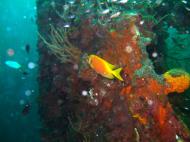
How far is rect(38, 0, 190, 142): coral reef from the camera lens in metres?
4.61

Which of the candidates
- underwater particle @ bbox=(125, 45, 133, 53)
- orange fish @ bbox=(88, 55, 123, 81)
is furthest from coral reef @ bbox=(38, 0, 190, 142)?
orange fish @ bbox=(88, 55, 123, 81)

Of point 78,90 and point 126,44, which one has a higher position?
point 126,44

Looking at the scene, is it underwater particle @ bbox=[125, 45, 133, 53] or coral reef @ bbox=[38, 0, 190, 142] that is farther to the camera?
underwater particle @ bbox=[125, 45, 133, 53]

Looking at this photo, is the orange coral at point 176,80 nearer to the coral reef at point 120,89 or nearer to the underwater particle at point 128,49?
the coral reef at point 120,89

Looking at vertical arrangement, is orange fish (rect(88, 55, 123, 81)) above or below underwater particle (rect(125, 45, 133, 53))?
above

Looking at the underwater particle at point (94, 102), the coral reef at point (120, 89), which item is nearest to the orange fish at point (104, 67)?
the coral reef at point (120, 89)

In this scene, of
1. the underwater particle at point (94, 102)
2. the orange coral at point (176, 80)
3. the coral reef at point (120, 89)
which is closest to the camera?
the coral reef at point (120, 89)

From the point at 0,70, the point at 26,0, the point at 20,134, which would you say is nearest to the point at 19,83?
the point at 0,70

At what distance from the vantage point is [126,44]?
16.6 ft

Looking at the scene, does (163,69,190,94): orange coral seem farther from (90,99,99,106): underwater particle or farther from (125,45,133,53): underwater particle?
(90,99,99,106): underwater particle

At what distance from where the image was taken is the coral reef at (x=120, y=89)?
4.61 meters

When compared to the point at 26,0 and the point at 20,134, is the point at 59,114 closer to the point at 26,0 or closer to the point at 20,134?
the point at 20,134

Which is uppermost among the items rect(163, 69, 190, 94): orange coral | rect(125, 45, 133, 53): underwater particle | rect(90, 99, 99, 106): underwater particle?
rect(125, 45, 133, 53): underwater particle

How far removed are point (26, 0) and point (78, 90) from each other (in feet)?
293
